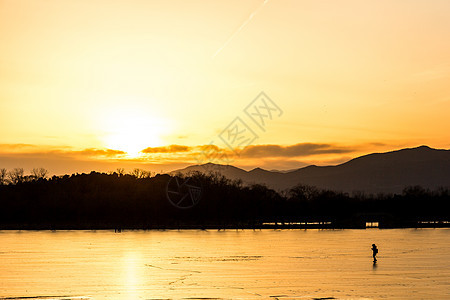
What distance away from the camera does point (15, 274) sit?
55.7 meters

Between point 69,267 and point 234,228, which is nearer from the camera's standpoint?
point 69,267

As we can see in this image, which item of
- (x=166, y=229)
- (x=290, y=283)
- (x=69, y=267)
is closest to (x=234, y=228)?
(x=166, y=229)

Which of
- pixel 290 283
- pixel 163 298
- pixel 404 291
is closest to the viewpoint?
pixel 163 298

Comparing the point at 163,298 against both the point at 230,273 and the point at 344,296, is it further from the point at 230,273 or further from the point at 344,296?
the point at 230,273

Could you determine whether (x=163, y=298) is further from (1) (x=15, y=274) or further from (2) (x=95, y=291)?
(1) (x=15, y=274)

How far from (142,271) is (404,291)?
938 inches

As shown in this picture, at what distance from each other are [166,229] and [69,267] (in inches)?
5309

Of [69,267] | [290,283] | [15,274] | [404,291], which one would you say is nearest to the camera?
[404,291]

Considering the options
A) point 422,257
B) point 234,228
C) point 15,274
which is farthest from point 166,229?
point 15,274

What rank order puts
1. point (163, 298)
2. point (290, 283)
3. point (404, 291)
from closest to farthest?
1. point (163, 298)
2. point (404, 291)
3. point (290, 283)

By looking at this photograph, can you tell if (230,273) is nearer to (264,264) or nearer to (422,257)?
(264,264)

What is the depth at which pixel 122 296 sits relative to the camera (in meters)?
41.6

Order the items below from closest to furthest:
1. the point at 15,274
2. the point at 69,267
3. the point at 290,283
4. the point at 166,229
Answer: the point at 290,283, the point at 15,274, the point at 69,267, the point at 166,229

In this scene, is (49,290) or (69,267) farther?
(69,267)
